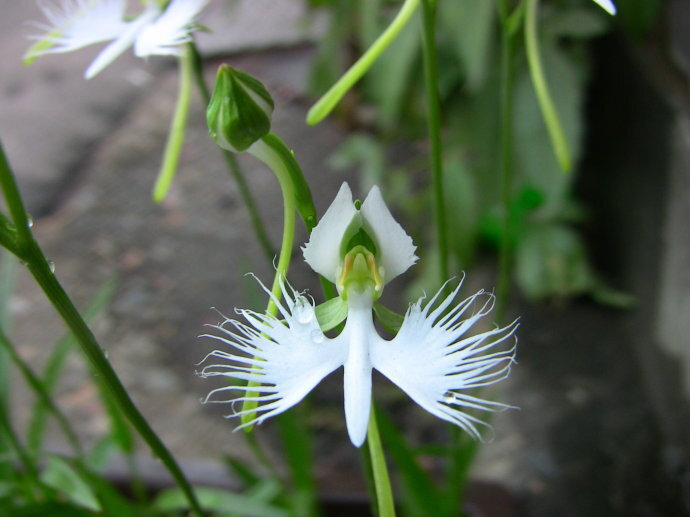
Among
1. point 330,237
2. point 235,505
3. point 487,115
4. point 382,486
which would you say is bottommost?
point 235,505

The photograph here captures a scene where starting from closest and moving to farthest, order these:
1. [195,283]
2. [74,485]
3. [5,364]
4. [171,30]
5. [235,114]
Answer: [235,114] < [171,30] < [74,485] < [5,364] < [195,283]

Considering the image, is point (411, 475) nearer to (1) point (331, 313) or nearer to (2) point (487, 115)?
(1) point (331, 313)

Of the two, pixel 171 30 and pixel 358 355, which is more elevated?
pixel 171 30

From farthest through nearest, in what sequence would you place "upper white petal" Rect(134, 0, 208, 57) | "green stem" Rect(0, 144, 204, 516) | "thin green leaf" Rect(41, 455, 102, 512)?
"thin green leaf" Rect(41, 455, 102, 512)
"upper white petal" Rect(134, 0, 208, 57)
"green stem" Rect(0, 144, 204, 516)

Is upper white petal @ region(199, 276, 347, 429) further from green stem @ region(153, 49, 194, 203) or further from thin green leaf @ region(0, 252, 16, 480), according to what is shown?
thin green leaf @ region(0, 252, 16, 480)

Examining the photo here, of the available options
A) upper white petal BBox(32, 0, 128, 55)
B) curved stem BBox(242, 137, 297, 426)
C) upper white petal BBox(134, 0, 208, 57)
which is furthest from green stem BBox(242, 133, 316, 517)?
upper white petal BBox(32, 0, 128, 55)

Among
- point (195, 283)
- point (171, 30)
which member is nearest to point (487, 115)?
point (195, 283)
